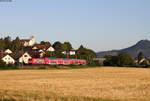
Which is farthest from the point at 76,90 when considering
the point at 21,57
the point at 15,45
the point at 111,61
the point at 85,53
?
the point at 15,45

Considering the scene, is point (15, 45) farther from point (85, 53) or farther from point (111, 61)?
point (111, 61)

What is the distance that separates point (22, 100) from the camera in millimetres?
17891

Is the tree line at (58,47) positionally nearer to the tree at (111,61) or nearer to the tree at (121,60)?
the tree at (111,61)

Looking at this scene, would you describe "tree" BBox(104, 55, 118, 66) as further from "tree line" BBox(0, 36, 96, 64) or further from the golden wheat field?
the golden wheat field

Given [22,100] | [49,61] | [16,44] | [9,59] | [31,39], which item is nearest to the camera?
[22,100]

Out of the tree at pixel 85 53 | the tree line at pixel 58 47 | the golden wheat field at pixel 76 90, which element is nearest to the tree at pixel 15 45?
the tree line at pixel 58 47

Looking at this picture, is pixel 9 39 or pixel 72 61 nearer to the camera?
pixel 72 61

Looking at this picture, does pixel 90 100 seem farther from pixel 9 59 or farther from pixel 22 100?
pixel 9 59

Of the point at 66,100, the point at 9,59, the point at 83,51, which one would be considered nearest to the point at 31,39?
the point at 83,51

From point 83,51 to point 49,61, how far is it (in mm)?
40739

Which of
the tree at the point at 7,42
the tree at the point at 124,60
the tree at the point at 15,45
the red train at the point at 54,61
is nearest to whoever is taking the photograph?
the red train at the point at 54,61

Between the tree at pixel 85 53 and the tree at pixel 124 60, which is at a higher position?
the tree at pixel 85 53

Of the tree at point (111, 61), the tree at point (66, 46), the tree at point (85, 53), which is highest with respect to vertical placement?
the tree at point (66, 46)

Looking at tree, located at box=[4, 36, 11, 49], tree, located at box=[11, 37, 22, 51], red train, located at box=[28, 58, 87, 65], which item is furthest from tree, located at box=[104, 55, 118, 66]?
tree, located at box=[4, 36, 11, 49]
